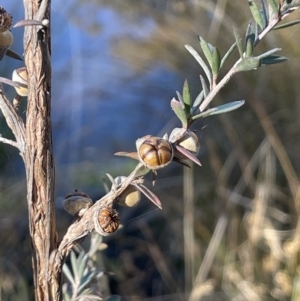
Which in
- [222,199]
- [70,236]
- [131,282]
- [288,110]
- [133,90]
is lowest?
[131,282]

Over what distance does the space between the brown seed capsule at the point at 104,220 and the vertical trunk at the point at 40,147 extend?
0.09ft

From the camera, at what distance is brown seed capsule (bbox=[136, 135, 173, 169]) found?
0.62 feet

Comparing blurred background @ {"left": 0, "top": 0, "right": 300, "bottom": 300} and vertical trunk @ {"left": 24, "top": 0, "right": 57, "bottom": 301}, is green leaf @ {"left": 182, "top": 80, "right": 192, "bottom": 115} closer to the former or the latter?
vertical trunk @ {"left": 24, "top": 0, "right": 57, "bottom": 301}

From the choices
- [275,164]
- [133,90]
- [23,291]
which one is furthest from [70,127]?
[275,164]

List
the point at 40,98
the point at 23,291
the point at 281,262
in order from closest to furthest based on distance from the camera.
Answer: the point at 40,98 → the point at 23,291 → the point at 281,262

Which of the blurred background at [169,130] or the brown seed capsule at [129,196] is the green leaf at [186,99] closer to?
the brown seed capsule at [129,196]

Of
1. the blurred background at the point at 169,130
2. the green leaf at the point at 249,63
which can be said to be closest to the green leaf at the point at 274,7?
the green leaf at the point at 249,63

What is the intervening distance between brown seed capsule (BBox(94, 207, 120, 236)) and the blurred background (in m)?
0.88

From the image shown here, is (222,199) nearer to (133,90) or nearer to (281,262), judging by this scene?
(281,262)

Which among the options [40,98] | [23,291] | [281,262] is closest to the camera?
[40,98]

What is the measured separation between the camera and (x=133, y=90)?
124 centimetres

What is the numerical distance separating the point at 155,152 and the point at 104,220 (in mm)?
50

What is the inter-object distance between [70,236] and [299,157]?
1.11 meters

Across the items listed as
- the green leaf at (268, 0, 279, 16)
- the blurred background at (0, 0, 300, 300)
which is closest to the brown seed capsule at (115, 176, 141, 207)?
the green leaf at (268, 0, 279, 16)
